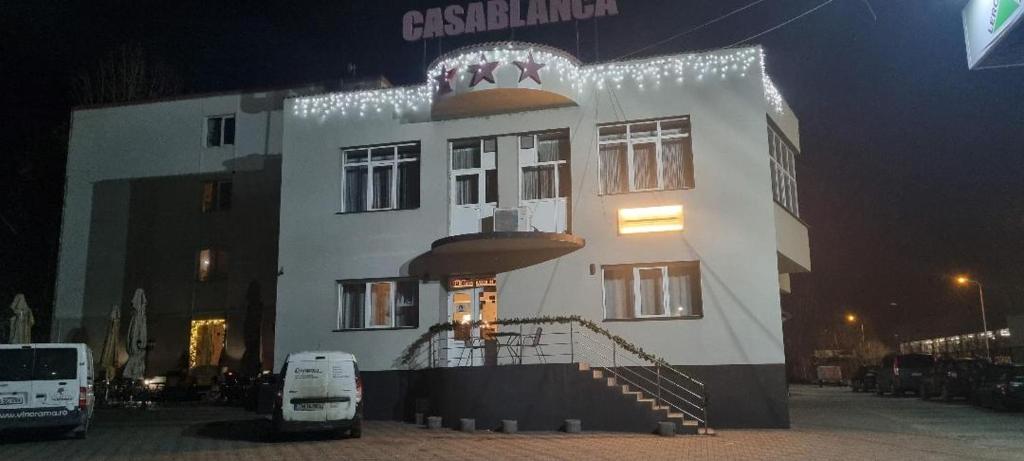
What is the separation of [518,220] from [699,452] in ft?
23.5

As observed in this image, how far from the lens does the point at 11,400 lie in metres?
13.9

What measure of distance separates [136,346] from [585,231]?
1277 cm

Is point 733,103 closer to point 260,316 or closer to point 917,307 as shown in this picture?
point 260,316

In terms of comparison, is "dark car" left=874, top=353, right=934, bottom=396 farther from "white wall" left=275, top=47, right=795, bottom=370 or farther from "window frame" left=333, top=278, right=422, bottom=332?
"window frame" left=333, top=278, right=422, bottom=332

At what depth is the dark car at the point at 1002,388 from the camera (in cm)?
2128

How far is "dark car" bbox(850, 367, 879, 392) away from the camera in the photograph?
113 ft

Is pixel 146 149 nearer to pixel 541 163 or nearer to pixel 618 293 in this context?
pixel 541 163

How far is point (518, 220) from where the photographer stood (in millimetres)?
18000

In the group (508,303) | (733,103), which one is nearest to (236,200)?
(508,303)

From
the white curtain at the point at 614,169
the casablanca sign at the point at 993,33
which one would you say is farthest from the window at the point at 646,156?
the casablanca sign at the point at 993,33

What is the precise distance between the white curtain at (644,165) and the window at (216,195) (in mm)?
15740

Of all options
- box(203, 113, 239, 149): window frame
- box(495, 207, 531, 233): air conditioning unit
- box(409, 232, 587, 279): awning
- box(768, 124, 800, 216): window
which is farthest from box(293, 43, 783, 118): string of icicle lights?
box(203, 113, 239, 149): window frame

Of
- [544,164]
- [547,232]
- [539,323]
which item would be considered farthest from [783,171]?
[539,323]

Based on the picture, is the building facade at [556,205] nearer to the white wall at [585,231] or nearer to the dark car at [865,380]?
the white wall at [585,231]
